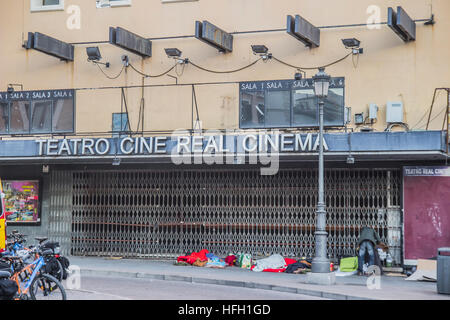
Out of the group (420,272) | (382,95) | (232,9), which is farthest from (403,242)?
(232,9)

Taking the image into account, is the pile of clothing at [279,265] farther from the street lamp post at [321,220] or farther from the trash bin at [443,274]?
the trash bin at [443,274]

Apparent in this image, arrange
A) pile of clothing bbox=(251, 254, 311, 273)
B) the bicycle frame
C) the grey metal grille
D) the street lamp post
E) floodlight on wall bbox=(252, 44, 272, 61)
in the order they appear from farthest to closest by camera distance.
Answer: floodlight on wall bbox=(252, 44, 272, 61) → the grey metal grille → pile of clothing bbox=(251, 254, 311, 273) → the street lamp post → the bicycle frame

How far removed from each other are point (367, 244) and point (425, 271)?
5.80ft

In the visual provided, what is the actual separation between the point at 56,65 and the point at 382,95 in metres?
11.2

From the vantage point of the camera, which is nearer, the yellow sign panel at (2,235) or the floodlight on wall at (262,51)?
the yellow sign panel at (2,235)

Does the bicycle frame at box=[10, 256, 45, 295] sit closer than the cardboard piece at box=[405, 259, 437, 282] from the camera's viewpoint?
Yes

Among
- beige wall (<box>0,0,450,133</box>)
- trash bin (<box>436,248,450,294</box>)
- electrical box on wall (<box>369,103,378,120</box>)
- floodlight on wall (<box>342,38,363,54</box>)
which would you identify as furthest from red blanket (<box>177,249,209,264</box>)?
trash bin (<box>436,248,450,294</box>)

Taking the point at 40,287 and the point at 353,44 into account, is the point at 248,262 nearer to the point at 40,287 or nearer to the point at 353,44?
the point at 353,44

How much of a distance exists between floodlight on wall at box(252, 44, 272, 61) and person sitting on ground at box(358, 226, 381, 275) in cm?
624

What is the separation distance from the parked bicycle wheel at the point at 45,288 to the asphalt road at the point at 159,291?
5.81 feet

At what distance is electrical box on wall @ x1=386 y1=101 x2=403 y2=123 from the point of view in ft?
70.6

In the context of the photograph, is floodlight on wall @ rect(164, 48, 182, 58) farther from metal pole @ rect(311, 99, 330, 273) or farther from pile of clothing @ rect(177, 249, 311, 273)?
metal pole @ rect(311, 99, 330, 273)

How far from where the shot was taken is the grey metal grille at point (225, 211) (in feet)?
73.1

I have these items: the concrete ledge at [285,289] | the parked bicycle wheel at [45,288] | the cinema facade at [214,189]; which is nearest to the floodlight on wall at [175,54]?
the cinema facade at [214,189]
